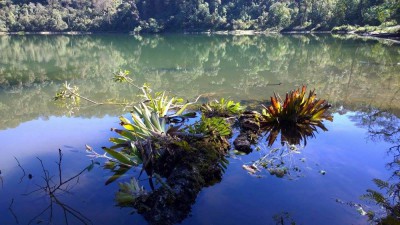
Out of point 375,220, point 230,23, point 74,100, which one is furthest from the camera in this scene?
point 230,23

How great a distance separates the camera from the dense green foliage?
65.2 meters

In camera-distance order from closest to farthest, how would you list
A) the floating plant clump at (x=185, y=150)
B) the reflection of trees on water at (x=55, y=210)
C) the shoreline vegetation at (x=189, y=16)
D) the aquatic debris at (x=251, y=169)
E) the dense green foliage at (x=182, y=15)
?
the reflection of trees on water at (x=55, y=210)
the floating plant clump at (x=185, y=150)
the aquatic debris at (x=251, y=169)
the shoreline vegetation at (x=189, y=16)
the dense green foliage at (x=182, y=15)

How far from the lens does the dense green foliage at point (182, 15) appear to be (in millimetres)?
65250

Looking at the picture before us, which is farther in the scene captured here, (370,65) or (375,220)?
(370,65)

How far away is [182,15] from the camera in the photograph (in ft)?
273

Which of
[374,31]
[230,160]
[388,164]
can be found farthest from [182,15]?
[388,164]

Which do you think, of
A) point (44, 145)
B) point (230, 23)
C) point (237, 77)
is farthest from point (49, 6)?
point (44, 145)

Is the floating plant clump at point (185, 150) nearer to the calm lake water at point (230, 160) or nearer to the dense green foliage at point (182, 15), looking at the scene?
the calm lake water at point (230, 160)

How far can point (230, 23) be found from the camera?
77188 mm

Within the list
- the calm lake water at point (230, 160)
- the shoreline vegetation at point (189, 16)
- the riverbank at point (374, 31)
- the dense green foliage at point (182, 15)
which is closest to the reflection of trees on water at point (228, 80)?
the calm lake water at point (230, 160)

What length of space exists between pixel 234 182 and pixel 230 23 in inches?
2964

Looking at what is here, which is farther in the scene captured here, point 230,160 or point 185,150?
point 230,160

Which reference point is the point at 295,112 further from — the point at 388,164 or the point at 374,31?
the point at 374,31

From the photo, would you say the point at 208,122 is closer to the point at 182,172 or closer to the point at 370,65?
the point at 182,172
